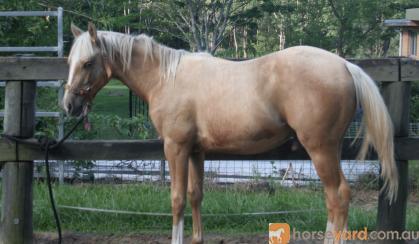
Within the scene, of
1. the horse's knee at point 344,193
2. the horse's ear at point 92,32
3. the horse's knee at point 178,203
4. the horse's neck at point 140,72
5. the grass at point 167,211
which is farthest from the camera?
the grass at point 167,211

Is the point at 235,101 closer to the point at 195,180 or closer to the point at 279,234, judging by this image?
the point at 195,180

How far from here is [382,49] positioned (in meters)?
36.2

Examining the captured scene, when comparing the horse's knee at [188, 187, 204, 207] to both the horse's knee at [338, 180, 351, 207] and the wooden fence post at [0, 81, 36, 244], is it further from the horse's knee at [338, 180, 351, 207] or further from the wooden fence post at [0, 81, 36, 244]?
the wooden fence post at [0, 81, 36, 244]

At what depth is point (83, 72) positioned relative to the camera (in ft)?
13.7

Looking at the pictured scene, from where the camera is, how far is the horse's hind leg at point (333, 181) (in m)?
3.81

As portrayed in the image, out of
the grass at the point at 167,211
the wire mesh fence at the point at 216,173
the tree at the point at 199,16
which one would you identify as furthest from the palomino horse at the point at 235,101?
the tree at the point at 199,16

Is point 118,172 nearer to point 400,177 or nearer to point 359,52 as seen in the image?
point 400,177

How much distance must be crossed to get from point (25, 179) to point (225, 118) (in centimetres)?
160

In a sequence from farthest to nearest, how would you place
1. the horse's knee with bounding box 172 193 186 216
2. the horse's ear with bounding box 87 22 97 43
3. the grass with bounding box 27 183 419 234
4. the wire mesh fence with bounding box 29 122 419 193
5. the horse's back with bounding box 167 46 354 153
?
the wire mesh fence with bounding box 29 122 419 193, the grass with bounding box 27 183 419 234, the horse's knee with bounding box 172 193 186 216, the horse's ear with bounding box 87 22 97 43, the horse's back with bounding box 167 46 354 153

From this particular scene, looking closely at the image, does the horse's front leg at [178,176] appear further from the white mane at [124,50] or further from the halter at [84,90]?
the halter at [84,90]

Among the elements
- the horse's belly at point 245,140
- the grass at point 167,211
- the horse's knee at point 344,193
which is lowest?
the grass at point 167,211

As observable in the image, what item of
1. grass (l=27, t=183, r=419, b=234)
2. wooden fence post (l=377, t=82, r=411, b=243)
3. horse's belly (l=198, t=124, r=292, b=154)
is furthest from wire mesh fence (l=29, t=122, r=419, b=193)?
horse's belly (l=198, t=124, r=292, b=154)

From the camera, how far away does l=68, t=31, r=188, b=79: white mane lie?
4.17 meters

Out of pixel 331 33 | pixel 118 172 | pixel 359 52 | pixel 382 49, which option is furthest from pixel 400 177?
pixel 382 49
